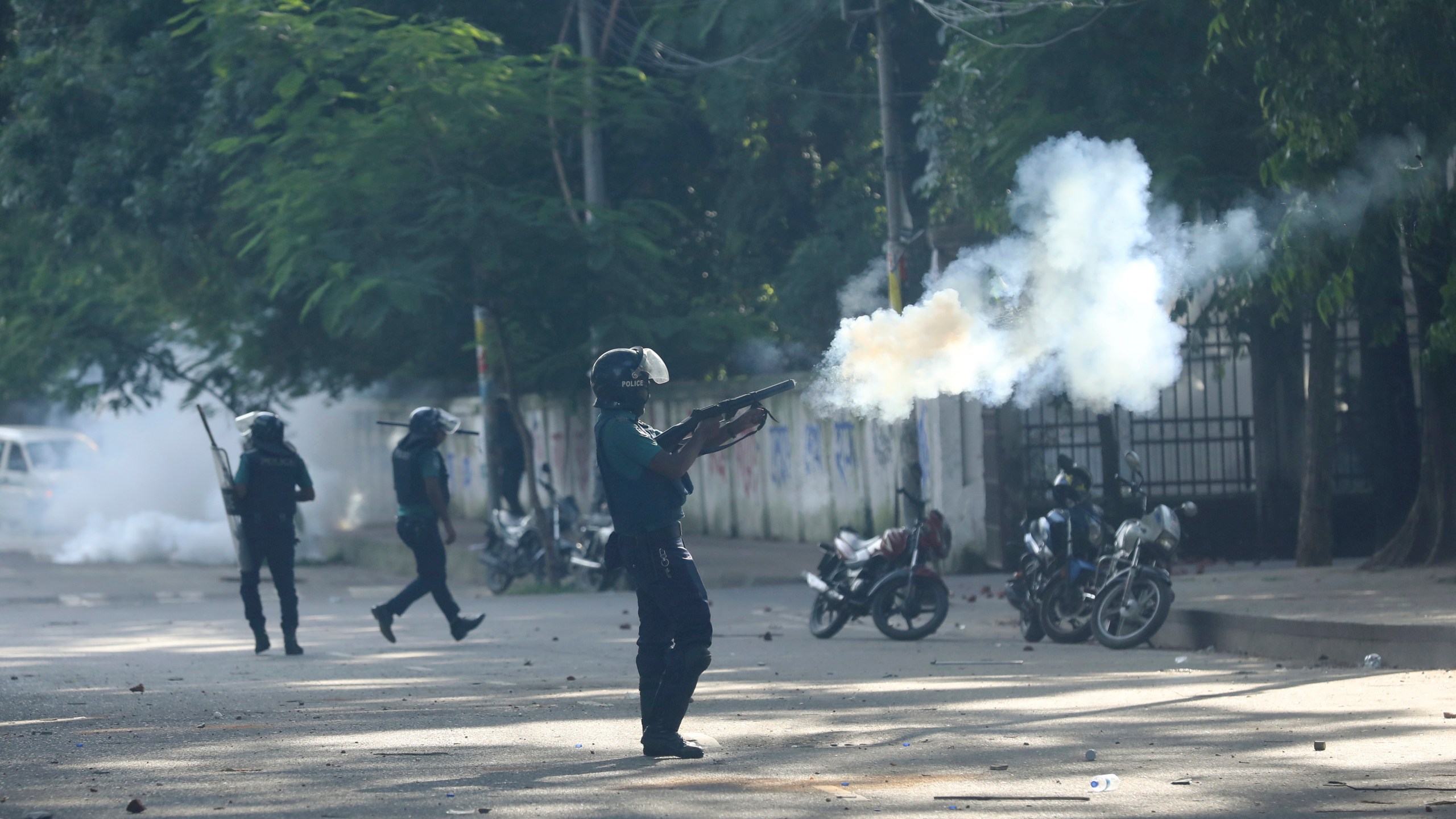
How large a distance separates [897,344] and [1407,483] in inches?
334

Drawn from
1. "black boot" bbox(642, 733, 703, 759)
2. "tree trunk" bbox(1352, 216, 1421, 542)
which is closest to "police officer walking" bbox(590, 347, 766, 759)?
"black boot" bbox(642, 733, 703, 759)

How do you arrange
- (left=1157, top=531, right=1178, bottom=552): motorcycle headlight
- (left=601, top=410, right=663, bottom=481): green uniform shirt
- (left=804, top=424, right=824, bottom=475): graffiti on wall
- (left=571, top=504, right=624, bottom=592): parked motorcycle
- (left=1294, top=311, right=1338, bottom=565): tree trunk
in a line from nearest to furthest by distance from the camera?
(left=601, top=410, right=663, bottom=481): green uniform shirt, (left=1157, top=531, right=1178, bottom=552): motorcycle headlight, (left=1294, top=311, right=1338, bottom=565): tree trunk, (left=571, top=504, right=624, bottom=592): parked motorcycle, (left=804, top=424, right=824, bottom=475): graffiti on wall

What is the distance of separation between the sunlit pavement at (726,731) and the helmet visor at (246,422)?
1.58 metres

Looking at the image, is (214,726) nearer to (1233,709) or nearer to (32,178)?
(1233,709)

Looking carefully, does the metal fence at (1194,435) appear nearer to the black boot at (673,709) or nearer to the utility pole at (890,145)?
the utility pole at (890,145)

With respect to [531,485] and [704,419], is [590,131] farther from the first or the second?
[704,419]

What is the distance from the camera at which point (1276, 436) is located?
56.7ft

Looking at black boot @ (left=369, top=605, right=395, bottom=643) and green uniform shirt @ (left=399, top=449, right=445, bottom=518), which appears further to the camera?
green uniform shirt @ (left=399, top=449, right=445, bottom=518)

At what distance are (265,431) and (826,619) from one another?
429 cm

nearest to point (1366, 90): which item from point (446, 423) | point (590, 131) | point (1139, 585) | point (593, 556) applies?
point (1139, 585)

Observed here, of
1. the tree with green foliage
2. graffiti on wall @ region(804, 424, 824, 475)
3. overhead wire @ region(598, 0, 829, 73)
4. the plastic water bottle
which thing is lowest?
the plastic water bottle

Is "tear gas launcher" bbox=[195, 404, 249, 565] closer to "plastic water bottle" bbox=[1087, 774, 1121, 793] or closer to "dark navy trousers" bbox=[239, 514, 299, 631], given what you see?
"dark navy trousers" bbox=[239, 514, 299, 631]

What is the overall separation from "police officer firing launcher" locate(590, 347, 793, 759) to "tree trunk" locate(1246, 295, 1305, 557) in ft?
36.4

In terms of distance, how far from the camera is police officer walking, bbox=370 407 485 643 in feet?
41.7
